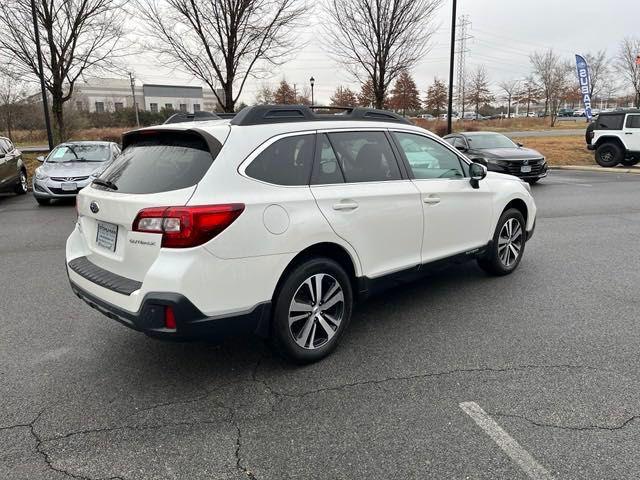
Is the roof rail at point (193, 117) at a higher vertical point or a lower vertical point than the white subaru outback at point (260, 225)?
higher

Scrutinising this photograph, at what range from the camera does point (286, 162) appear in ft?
10.5

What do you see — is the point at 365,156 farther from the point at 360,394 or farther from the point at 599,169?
the point at 599,169

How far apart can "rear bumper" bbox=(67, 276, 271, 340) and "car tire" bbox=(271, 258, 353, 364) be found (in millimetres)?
186

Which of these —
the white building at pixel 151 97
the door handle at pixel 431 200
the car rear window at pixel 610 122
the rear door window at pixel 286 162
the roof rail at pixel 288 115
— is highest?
the white building at pixel 151 97

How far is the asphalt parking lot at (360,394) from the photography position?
239 cm

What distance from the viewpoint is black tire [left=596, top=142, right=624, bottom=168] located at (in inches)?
657

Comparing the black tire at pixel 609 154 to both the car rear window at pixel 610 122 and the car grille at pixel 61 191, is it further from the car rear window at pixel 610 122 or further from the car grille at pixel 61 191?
the car grille at pixel 61 191

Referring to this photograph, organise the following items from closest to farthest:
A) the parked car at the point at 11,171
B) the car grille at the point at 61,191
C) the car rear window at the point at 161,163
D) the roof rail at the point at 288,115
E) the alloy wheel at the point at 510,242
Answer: the car rear window at the point at 161,163, the roof rail at the point at 288,115, the alloy wheel at the point at 510,242, the car grille at the point at 61,191, the parked car at the point at 11,171

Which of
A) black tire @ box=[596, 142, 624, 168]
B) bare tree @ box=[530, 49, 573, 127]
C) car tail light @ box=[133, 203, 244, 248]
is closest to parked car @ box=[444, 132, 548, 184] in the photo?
black tire @ box=[596, 142, 624, 168]

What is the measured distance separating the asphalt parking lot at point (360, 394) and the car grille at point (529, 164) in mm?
8424

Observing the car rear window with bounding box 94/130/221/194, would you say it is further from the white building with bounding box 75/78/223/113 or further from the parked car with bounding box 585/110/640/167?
the white building with bounding box 75/78/223/113

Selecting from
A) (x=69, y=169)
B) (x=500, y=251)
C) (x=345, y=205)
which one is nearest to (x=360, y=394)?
(x=345, y=205)

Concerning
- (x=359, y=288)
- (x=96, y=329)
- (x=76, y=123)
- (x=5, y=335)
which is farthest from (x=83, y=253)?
(x=76, y=123)

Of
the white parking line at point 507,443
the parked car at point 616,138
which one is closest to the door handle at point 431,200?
the white parking line at point 507,443
